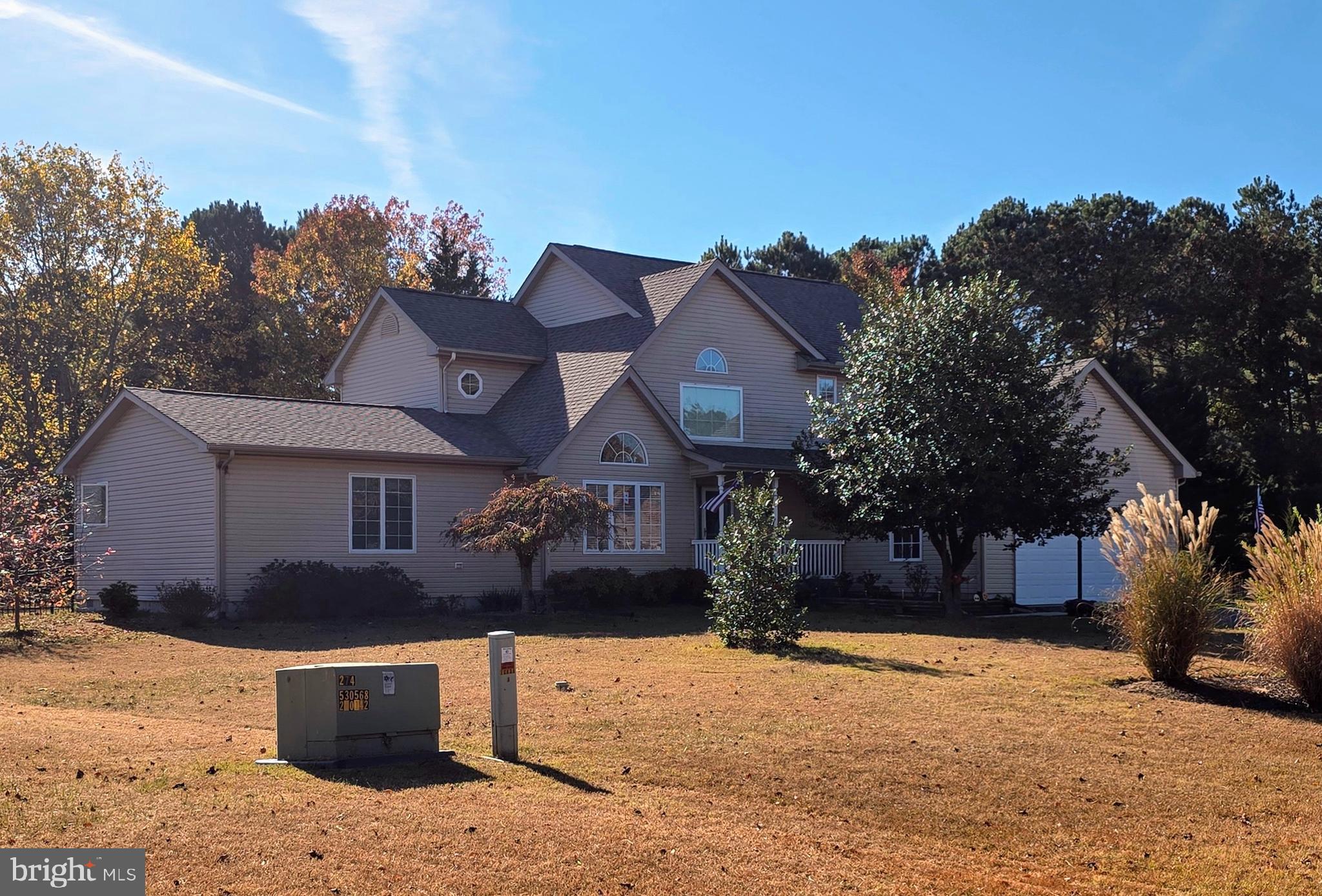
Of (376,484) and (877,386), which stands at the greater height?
(877,386)

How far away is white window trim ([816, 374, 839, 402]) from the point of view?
3381cm

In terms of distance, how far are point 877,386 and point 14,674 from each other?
15.8 m

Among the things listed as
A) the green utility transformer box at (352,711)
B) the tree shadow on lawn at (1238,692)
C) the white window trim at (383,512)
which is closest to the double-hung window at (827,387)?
the white window trim at (383,512)

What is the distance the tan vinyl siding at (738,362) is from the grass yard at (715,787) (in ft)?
48.3

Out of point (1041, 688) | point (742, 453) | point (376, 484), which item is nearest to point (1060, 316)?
point (742, 453)

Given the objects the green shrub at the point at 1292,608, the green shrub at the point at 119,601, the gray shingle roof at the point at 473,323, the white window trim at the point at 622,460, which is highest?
the gray shingle roof at the point at 473,323

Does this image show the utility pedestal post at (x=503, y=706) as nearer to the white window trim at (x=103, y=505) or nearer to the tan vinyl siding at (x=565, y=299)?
the white window trim at (x=103, y=505)

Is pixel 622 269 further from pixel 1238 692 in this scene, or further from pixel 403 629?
pixel 1238 692

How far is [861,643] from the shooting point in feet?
63.4

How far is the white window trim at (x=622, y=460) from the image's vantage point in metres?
28.4

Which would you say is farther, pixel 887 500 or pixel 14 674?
pixel 887 500

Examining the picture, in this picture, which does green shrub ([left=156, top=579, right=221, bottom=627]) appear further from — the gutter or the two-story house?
the two-story house

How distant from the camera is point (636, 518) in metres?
29.1

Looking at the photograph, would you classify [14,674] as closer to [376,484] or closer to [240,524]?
[240,524]
